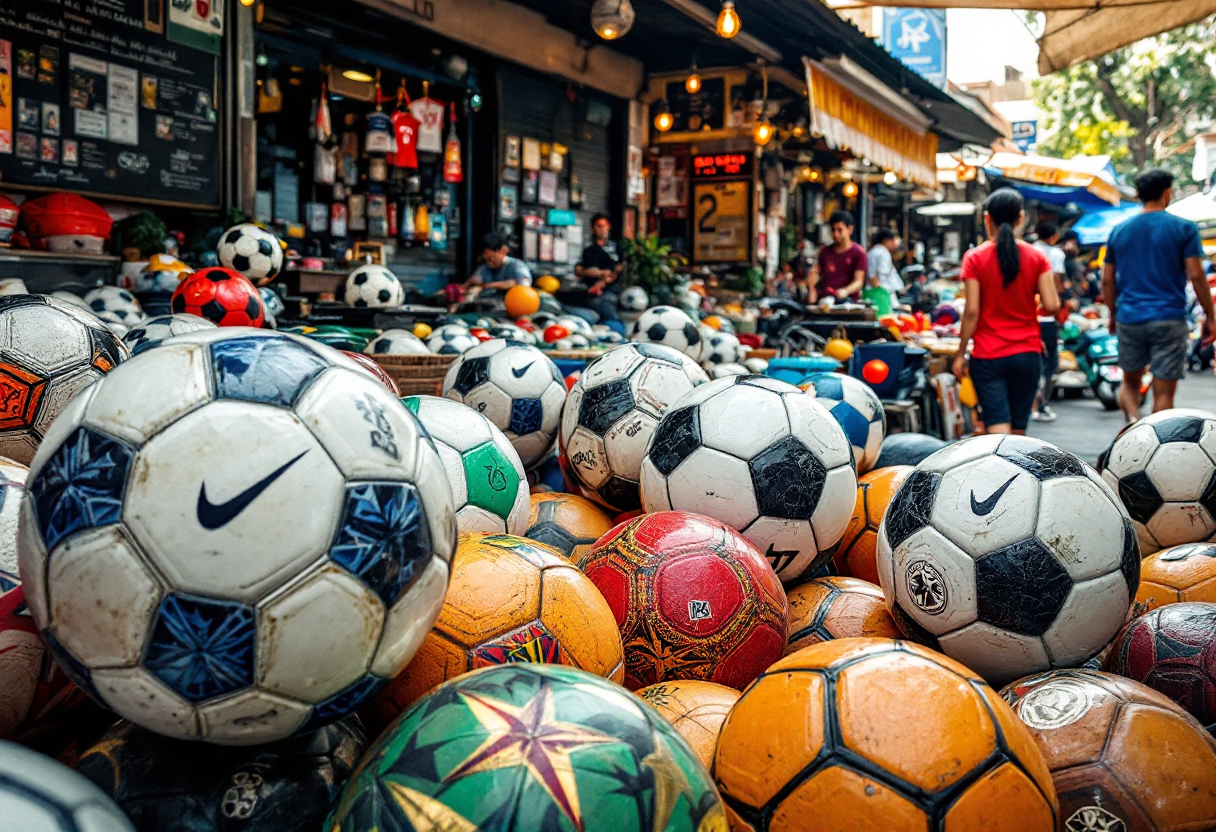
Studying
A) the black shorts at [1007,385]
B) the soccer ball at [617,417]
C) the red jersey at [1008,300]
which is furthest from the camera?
the black shorts at [1007,385]

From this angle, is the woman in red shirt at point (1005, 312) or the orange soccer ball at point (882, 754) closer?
the orange soccer ball at point (882, 754)

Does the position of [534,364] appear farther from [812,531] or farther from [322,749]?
[322,749]

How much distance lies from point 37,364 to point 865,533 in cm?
295

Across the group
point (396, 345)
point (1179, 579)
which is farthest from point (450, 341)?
point (1179, 579)

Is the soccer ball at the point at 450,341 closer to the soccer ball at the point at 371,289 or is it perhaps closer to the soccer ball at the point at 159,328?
the soccer ball at the point at 371,289

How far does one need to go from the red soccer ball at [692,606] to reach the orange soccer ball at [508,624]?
0.20 meters

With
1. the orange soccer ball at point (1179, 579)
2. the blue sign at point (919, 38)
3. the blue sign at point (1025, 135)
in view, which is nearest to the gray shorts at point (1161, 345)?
the orange soccer ball at point (1179, 579)

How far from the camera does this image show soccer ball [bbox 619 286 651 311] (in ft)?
A: 38.2

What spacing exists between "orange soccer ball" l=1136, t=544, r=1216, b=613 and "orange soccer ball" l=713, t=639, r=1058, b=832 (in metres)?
1.51

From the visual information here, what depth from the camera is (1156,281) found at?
759 cm

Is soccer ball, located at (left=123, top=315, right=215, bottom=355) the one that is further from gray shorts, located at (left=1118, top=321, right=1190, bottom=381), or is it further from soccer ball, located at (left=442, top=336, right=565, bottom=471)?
gray shorts, located at (left=1118, top=321, right=1190, bottom=381)

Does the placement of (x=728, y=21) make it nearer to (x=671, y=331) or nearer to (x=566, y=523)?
(x=671, y=331)

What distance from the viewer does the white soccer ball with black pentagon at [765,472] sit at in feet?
10.0

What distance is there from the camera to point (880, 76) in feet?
43.3
